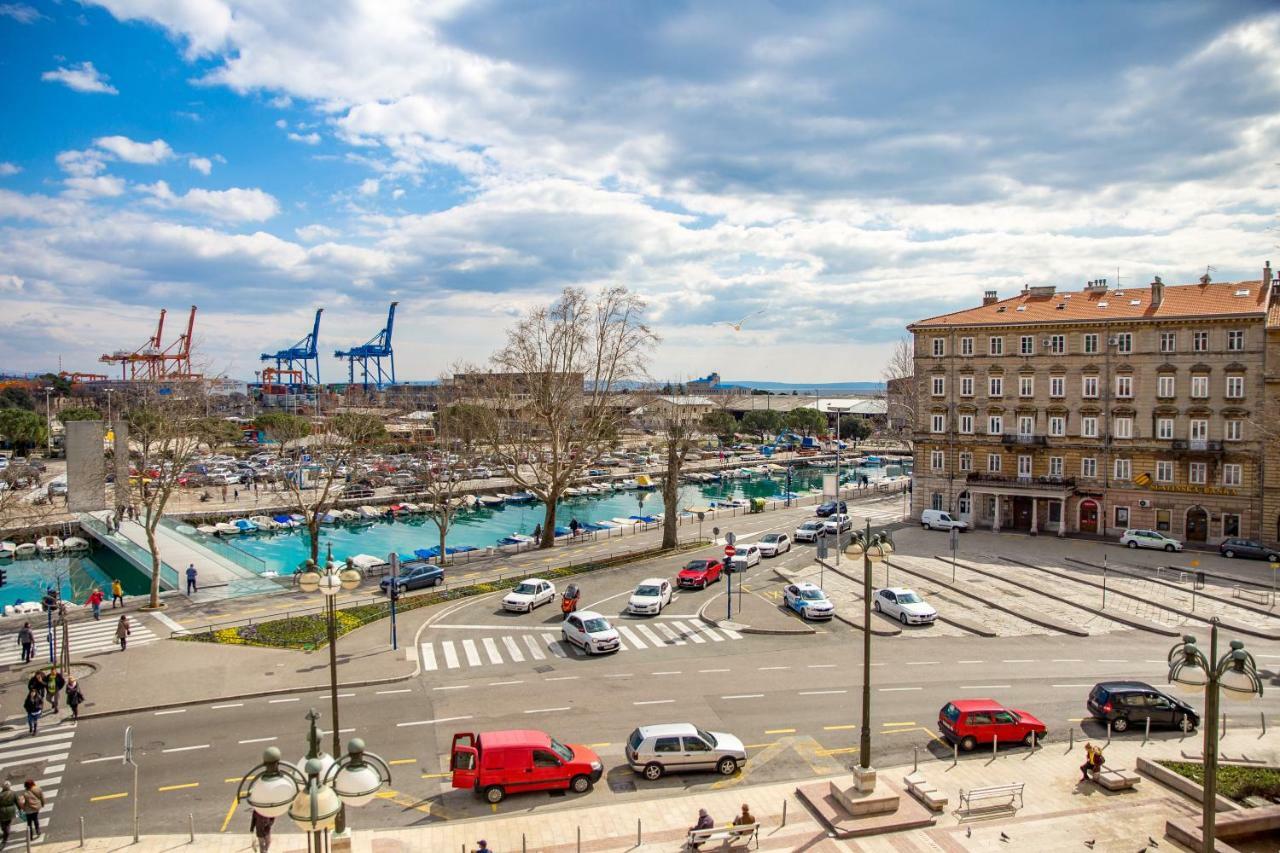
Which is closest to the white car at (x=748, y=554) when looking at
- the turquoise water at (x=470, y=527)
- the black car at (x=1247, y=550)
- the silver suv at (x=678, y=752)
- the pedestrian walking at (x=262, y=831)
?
the turquoise water at (x=470, y=527)

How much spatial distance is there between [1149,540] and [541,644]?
38.2m

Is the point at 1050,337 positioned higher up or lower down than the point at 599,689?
higher up

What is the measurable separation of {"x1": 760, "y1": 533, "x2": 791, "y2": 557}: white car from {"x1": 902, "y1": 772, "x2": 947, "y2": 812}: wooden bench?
29.0 meters

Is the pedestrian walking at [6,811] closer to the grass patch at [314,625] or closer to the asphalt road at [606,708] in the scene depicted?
the asphalt road at [606,708]

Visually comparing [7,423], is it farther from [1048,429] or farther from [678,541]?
[1048,429]

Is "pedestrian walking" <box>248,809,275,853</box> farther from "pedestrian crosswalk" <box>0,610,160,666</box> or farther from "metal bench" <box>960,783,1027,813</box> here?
"pedestrian crosswalk" <box>0,610,160,666</box>

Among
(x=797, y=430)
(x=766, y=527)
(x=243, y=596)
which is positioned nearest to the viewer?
(x=243, y=596)

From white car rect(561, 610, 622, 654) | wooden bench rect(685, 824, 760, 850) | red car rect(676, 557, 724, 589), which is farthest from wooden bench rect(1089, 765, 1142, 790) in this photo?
red car rect(676, 557, 724, 589)

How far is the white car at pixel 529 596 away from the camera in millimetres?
36500

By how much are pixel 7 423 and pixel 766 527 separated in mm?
102925

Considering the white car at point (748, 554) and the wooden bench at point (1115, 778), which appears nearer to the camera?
the wooden bench at point (1115, 778)

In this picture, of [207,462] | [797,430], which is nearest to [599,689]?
[207,462]

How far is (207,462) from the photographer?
345 feet

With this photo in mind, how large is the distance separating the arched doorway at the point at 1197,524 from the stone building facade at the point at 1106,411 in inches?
3.0
